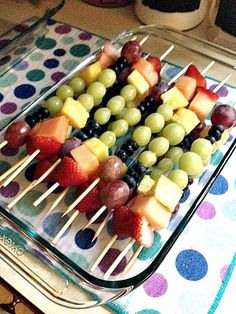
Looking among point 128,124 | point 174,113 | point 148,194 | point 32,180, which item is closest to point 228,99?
point 174,113

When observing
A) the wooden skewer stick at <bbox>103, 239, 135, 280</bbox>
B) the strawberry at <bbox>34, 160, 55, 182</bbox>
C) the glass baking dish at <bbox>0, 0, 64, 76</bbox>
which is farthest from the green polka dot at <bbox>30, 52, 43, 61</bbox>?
the wooden skewer stick at <bbox>103, 239, 135, 280</bbox>

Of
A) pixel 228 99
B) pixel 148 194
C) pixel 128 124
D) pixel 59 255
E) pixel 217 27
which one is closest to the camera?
pixel 59 255

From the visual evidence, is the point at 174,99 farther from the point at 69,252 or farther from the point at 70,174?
the point at 69,252

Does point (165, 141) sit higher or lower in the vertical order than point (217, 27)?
lower

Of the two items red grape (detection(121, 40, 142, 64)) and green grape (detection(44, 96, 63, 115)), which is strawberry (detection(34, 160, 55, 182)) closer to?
green grape (detection(44, 96, 63, 115))

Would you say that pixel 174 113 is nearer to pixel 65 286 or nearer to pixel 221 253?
pixel 221 253

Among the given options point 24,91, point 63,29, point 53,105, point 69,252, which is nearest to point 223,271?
point 69,252

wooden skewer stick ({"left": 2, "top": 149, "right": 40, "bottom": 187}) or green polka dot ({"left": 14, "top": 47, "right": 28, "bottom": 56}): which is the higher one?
green polka dot ({"left": 14, "top": 47, "right": 28, "bottom": 56})
